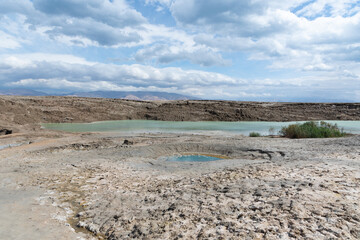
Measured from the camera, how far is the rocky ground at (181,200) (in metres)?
3.89

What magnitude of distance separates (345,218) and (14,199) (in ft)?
21.2

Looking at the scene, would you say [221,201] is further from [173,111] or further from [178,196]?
[173,111]

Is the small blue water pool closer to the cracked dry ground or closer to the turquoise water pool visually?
the cracked dry ground

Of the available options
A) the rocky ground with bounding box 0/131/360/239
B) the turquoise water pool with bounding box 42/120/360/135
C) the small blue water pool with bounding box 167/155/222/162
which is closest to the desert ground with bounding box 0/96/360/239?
the rocky ground with bounding box 0/131/360/239

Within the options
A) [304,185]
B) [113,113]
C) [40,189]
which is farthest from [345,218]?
[113,113]

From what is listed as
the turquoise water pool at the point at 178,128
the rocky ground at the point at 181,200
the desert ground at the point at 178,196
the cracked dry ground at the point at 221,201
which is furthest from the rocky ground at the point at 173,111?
the cracked dry ground at the point at 221,201

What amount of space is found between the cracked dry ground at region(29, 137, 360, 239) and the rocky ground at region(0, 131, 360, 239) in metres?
0.02

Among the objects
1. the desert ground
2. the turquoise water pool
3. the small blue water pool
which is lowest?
the turquoise water pool

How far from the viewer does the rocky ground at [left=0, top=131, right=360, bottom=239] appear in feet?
12.8

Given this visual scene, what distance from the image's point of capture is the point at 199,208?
461cm

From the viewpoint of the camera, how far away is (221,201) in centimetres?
483

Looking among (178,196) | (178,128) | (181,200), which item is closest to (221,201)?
(181,200)

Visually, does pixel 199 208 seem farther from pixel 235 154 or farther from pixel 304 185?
pixel 235 154

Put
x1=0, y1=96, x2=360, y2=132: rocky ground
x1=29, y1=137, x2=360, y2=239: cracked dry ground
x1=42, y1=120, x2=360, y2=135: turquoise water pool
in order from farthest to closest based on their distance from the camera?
x1=0, y1=96, x2=360, y2=132: rocky ground, x1=42, y1=120, x2=360, y2=135: turquoise water pool, x1=29, y1=137, x2=360, y2=239: cracked dry ground
